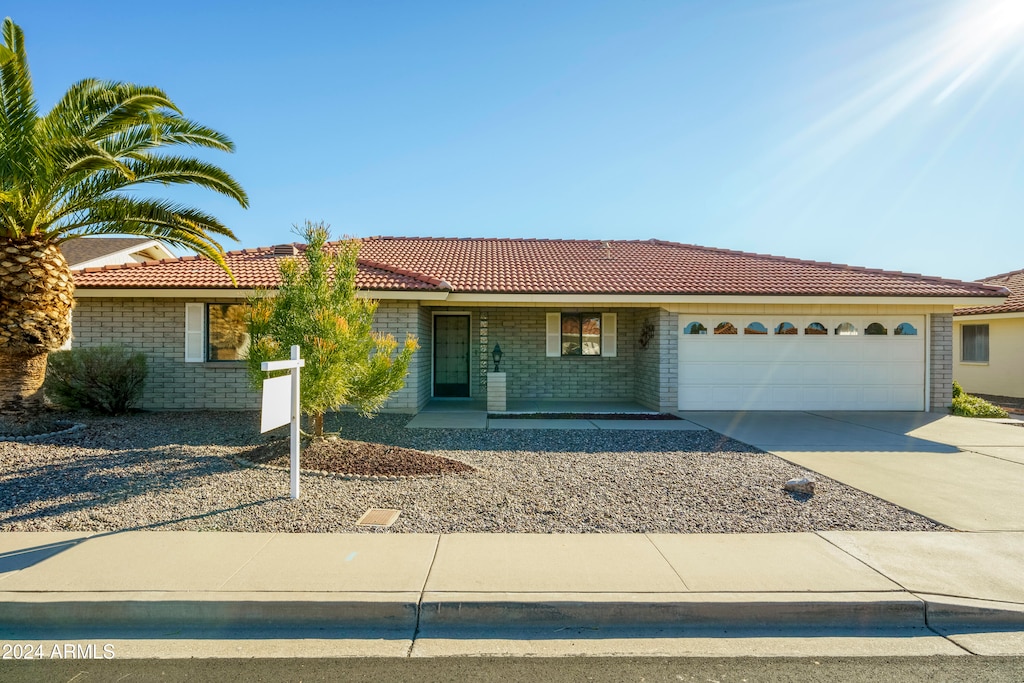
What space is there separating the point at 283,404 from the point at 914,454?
929cm

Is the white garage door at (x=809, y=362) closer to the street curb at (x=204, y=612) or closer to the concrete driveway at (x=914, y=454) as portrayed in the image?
the concrete driveway at (x=914, y=454)

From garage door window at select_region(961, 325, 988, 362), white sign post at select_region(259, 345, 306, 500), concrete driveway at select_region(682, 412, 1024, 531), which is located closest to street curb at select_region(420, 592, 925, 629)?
concrete driveway at select_region(682, 412, 1024, 531)

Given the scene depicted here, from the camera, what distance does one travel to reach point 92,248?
2331cm

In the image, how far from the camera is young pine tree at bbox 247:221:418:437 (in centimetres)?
771

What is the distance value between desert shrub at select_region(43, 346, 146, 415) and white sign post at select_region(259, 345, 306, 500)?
703cm

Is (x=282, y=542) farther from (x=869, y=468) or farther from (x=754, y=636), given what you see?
(x=869, y=468)

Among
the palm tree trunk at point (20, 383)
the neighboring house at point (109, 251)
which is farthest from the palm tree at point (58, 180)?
the neighboring house at point (109, 251)

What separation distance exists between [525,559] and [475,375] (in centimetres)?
1172

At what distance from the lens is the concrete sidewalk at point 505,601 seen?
3920 mm

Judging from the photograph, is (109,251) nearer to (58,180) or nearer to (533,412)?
(58,180)

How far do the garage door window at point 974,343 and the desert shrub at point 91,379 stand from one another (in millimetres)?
24169

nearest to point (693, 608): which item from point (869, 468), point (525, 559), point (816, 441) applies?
point (525, 559)

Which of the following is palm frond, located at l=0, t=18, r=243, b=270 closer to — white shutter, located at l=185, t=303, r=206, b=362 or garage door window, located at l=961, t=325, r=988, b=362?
white shutter, located at l=185, t=303, r=206, b=362

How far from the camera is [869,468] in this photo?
8312mm
